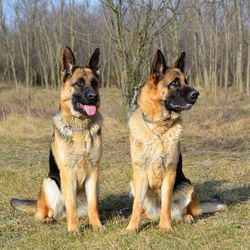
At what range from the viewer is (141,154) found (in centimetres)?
436

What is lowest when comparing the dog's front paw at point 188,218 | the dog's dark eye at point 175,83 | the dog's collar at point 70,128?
the dog's front paw at point 188,218

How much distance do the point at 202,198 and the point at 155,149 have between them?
5.95 ft

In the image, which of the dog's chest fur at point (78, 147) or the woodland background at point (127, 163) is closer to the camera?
the woodland background at point (127, 163)

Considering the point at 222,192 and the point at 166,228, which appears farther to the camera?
the point at 222,192

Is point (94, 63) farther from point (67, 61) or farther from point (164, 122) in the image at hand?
point (164, 122)

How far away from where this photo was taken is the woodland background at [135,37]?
11016 mm

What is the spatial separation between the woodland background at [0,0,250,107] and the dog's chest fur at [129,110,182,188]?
21.8ft

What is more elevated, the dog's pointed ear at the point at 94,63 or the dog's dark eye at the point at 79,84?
the dog's pointed ear at the point at 94,63

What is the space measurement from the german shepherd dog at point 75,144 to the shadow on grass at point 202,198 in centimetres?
61

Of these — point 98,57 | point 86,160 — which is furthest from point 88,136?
point 98,57

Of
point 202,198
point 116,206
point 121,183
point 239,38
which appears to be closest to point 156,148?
point 116,206

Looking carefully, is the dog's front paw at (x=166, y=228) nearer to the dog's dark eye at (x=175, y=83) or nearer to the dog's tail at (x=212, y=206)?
the dog's tail at (x=212, y=206)

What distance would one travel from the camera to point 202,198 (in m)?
5.77

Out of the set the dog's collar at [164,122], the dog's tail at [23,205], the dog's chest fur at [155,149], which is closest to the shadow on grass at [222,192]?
the dog's chest fur at [155,149]
